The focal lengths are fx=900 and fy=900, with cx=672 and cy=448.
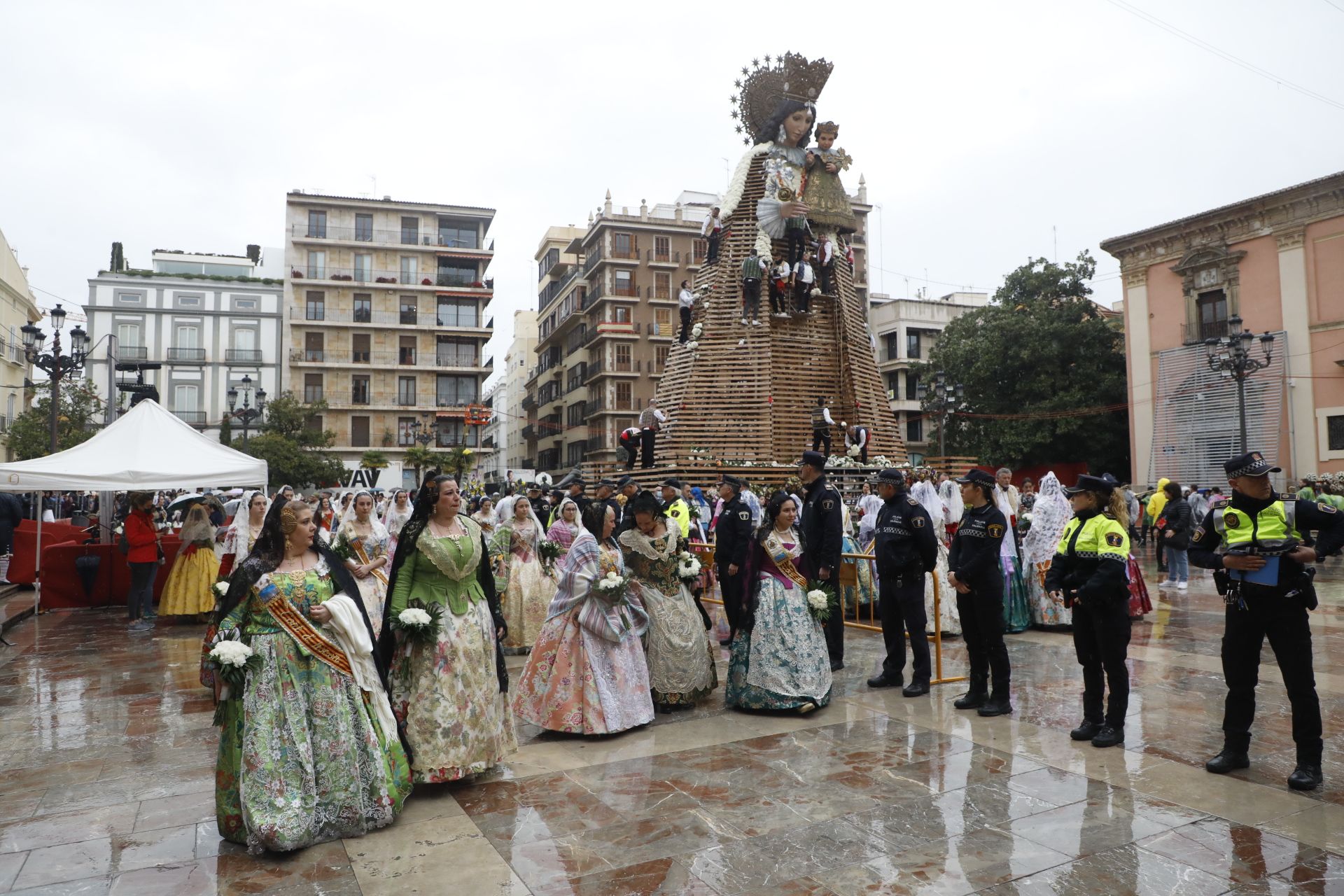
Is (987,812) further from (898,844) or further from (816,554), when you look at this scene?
(816,554)

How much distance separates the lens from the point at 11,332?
39031mm

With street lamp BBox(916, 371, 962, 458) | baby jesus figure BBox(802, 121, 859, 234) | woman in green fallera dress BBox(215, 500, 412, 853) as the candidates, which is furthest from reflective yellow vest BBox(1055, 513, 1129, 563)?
street lamp BBox(916, 371, 962, 458)

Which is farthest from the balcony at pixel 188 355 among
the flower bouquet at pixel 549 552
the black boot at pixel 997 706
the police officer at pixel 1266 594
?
the police officer at pixel 1266 594

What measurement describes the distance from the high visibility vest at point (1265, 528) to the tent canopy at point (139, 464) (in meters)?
10.0

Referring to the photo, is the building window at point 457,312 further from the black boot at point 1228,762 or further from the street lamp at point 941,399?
the black boot at point 1228,762

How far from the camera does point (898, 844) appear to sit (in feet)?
13.7

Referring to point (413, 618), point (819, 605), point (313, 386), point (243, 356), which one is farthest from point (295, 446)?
point (413, 618)

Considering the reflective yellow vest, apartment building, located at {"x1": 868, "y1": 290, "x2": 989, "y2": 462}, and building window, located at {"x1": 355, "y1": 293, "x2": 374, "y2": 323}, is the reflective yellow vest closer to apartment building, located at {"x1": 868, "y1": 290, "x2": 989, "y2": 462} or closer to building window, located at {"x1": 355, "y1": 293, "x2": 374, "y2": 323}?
apartment building, located at {"x1": 868, "y1": 290, "x2": 989, "y2": 462}

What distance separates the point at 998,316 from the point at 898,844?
34.9 m

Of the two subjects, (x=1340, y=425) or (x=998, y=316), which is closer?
(x=1340, y=425)

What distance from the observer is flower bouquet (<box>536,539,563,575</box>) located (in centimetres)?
876

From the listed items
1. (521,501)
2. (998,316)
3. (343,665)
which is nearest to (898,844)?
(343,665)

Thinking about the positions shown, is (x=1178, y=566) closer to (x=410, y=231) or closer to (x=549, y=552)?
(x=549, y=552)

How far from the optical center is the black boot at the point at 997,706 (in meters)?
6.39
